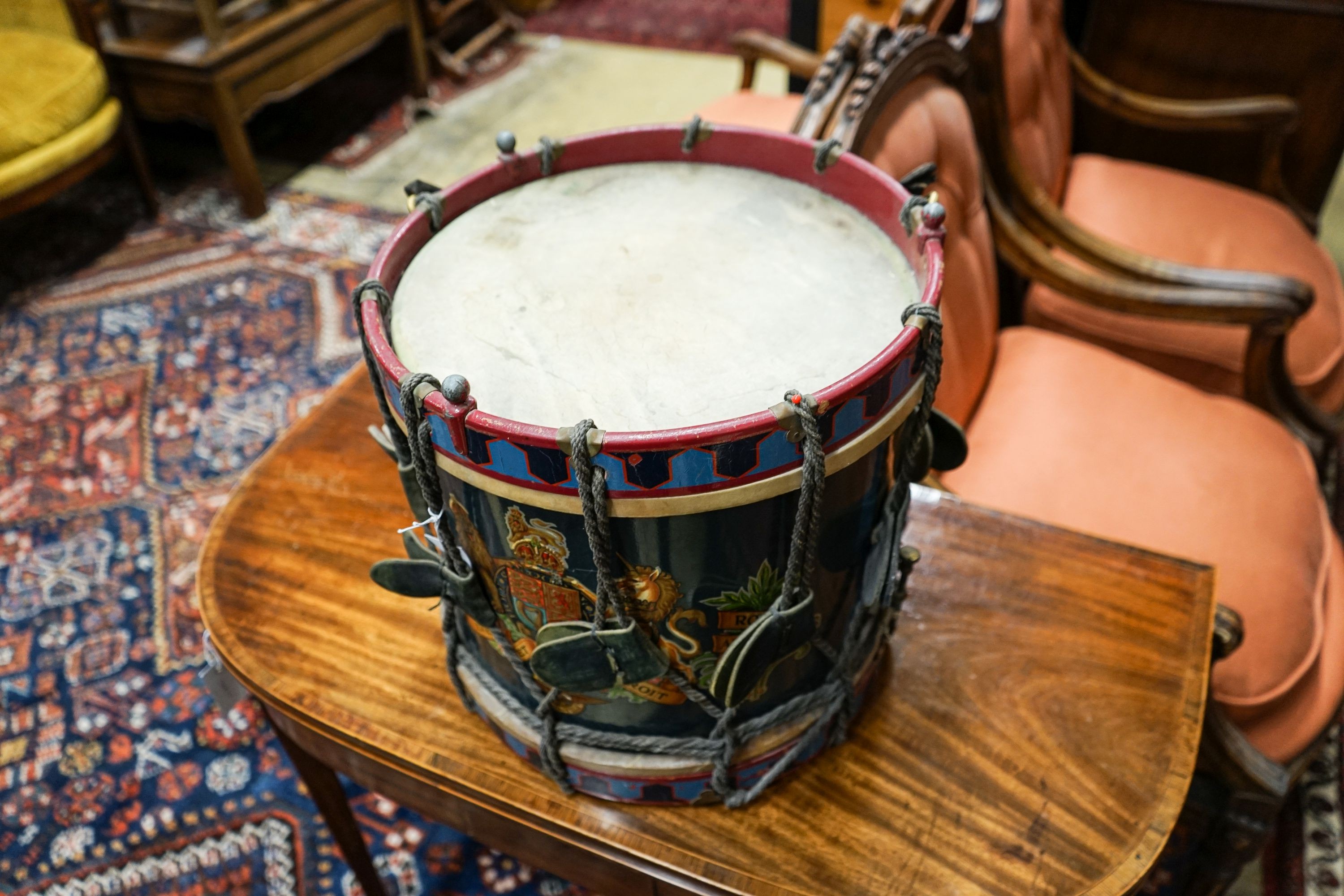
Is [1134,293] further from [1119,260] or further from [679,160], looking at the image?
[679,160]

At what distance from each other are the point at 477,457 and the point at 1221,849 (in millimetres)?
1241

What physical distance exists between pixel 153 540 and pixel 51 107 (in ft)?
4.91

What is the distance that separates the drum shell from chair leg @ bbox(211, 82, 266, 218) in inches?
111

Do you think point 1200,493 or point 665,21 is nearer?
point 1200,493

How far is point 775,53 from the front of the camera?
2621 mm

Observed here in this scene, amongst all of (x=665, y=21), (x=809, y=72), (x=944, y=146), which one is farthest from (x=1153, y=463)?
(x=665, y=21)

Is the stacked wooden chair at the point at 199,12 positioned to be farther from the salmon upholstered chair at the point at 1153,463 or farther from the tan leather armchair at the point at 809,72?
the salmon upholstered chair at the point at 1153,463

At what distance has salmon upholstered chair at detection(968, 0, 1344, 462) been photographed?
1.73m

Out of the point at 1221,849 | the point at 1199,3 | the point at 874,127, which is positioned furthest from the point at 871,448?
the point at 1199,3

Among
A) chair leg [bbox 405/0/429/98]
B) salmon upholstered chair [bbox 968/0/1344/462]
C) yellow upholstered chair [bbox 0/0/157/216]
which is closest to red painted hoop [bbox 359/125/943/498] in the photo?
salmon upholstered chair [bbox 968/0/1344/462]

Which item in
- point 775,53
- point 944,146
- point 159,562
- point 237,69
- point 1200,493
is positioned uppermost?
point 944,146

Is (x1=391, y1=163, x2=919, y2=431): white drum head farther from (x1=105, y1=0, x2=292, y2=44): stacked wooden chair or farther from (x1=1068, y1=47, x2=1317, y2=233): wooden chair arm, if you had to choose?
(x1=105, y1=0, x2=292, y2=44): stacked wooden chair

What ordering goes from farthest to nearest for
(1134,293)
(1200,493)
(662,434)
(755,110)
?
1. (755,110)
2. (1134,293)
3. (1200,493)
4. (662,434)

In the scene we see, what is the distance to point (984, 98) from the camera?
1.75m
